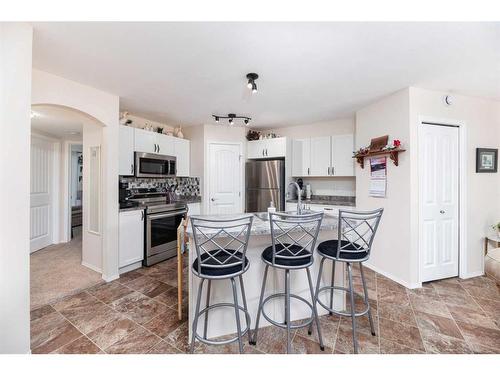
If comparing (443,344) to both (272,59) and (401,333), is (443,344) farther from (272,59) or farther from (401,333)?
(272,59)

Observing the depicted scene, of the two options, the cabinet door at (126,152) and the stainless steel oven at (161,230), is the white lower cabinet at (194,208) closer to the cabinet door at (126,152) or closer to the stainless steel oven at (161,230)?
the stainless steel oven at (161,230)

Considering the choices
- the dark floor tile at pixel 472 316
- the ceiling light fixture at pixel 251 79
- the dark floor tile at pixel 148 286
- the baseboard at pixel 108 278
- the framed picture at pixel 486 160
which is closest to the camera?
the dark floor tile at pixel 472 316

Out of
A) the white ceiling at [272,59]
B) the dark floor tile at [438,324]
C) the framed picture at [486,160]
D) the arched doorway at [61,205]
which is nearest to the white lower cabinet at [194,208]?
the arched doorway at [61,205]

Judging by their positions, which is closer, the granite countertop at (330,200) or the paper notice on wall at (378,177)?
the paper notice on wall at (378,177)

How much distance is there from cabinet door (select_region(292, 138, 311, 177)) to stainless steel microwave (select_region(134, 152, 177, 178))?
7.38 feet

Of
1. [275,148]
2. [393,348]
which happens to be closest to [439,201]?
[393,348]

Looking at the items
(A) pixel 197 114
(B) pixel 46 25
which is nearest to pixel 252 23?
(B) pixel 46 25

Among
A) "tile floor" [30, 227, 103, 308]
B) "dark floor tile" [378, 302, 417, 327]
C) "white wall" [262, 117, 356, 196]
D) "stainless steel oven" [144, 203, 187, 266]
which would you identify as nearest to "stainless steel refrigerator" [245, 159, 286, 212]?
"white wall" [262, 117, 356, 196]

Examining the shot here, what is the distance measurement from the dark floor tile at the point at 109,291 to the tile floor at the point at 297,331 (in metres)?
0.01

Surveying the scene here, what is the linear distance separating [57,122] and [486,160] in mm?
6232

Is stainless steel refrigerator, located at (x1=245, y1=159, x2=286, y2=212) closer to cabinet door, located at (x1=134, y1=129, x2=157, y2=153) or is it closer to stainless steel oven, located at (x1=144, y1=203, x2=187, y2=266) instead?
stainless steel oven, located at (x1=144, y1=203, x2=187, y2=266)

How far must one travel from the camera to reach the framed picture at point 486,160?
9.27ft

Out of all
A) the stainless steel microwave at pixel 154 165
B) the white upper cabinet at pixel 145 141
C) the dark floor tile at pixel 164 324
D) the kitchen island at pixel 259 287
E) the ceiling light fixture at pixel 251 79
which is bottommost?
the dark floor tile at pixel 164 324

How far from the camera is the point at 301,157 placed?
427cm
